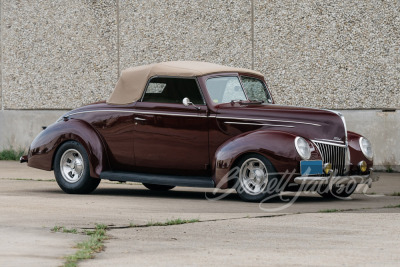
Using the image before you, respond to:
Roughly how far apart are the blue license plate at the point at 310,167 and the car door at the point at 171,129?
51.2 inches

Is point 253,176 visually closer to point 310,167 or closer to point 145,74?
point 310,167

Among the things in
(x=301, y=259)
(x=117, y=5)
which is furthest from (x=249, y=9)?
(x=301, y=259)

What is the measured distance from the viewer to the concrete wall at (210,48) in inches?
597

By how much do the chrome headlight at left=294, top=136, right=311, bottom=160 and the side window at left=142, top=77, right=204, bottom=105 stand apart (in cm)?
148

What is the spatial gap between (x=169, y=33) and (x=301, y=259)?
37.6 ft

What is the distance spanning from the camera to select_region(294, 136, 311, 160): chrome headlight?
33.3 ft

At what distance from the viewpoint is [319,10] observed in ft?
51.3

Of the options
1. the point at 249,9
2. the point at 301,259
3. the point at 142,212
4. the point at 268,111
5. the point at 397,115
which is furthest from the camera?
the point at 249,9

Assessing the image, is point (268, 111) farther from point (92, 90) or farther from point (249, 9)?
point (92, 90)

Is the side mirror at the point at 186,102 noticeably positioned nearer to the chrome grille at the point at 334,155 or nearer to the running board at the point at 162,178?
the running board at the point at 162,178

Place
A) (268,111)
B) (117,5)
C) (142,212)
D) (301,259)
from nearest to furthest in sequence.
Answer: (301,259)
(142,212)
(268,111)
(117,5)

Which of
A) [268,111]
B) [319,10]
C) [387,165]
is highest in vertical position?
[319,10]

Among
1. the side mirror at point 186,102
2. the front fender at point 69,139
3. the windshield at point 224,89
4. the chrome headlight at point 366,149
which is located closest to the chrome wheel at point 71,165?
the front fender at point 69,139

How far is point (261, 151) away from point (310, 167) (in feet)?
1.92
